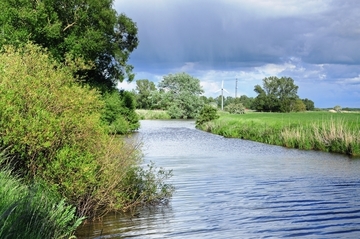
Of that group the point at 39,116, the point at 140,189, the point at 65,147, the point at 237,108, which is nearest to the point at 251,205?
the point at 140,189

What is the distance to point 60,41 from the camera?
34375 millimetres

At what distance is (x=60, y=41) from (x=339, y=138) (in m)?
24.0

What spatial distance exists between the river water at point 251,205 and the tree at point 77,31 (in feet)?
50.8

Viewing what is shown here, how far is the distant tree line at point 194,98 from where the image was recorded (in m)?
101

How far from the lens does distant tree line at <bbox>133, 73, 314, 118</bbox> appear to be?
101 m

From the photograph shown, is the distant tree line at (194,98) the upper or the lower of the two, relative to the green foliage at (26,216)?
upper

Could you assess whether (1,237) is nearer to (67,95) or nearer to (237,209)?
(67,95)

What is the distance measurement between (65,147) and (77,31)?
2824cm

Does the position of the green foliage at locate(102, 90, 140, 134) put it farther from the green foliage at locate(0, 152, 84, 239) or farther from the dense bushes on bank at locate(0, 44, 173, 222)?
the green foliage at locate(0, 152, 84, 239)

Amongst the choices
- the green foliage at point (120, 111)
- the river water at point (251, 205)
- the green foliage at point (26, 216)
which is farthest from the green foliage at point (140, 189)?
the green foliage at point (120, 111)

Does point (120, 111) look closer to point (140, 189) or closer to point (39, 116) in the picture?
point (140, 189)

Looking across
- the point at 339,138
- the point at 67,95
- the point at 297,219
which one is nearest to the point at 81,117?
the point at 67,95

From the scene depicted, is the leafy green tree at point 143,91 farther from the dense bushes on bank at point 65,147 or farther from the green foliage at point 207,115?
the dense bushes on bank at point 65,147

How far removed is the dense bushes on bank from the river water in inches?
24.4
